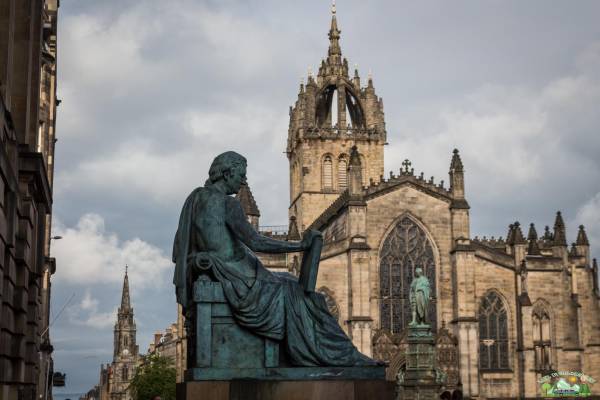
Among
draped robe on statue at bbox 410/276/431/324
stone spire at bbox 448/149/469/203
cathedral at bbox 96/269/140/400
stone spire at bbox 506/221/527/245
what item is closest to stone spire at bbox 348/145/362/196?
stone spire at bbox 448/149/469/203

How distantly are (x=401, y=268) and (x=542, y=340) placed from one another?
8.42 m

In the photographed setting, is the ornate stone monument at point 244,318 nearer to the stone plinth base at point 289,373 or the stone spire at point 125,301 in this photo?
the stone plinth base at point 289,373

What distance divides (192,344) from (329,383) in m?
1.38

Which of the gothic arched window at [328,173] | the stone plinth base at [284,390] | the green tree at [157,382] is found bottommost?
the green tree at [157,382]

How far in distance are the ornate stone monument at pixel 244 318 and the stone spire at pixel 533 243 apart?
46954 millimetres

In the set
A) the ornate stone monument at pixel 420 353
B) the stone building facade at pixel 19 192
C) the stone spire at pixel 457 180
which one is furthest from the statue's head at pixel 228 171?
the stone spire at pixel 457 180

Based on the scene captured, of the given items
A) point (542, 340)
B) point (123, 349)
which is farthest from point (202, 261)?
point (123, 349)

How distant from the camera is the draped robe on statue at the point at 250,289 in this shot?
28.9 ft

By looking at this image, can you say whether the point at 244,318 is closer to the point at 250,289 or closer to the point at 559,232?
the point at 250,289

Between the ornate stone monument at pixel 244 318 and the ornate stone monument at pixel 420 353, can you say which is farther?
the ornate stone monument at pixel 420 353

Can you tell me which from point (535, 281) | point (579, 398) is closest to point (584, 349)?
point (535, 281)

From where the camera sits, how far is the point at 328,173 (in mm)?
69375

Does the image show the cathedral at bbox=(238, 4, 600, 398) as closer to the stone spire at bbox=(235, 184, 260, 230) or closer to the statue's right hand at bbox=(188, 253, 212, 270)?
the stone spire at bbox=(235, 184, 260, 230)

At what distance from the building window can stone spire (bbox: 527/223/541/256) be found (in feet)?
14.7
